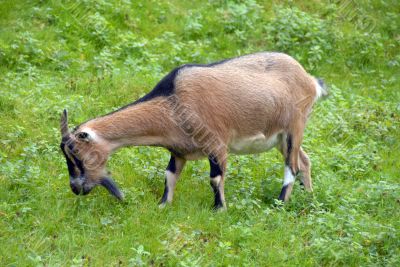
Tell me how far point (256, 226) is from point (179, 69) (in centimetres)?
191

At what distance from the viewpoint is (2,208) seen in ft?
23.6

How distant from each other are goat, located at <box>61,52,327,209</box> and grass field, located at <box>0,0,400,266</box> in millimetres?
336

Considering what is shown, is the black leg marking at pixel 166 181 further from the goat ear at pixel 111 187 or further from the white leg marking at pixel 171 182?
the goat ear at pixel 111 187

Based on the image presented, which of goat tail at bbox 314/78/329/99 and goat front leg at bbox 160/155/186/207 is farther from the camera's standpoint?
goat tail at bbox 314/78/329/99

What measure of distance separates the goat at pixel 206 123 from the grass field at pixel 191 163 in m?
0.34

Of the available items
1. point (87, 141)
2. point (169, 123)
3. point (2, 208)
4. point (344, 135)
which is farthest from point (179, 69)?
point (344, 135)

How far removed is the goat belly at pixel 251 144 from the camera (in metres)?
7.99

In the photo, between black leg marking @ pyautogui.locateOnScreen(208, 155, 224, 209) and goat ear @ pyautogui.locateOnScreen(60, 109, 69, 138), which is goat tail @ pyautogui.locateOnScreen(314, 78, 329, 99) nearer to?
black leg marking @ pyautogui.locateOnScreen(208, 155, 224, 209)

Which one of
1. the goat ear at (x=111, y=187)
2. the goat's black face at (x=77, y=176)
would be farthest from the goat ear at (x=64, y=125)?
the goat ear at (x=111, y=187)

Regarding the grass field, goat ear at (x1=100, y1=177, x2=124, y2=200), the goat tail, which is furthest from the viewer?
the goat tail

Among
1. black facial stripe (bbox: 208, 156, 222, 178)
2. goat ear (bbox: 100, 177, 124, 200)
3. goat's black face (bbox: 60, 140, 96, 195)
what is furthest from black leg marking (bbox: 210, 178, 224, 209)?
goat's black face (bbox: 60, 140, 96, 195)

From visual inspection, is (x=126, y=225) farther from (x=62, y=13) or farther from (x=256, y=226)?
(x=62, y=13)

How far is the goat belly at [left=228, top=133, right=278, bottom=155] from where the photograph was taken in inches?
315

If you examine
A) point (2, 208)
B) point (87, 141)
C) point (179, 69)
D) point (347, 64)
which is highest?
point (179, 69)
